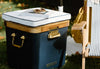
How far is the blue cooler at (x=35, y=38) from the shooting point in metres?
3.19

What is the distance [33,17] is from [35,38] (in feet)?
0.90

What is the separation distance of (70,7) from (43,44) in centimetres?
277

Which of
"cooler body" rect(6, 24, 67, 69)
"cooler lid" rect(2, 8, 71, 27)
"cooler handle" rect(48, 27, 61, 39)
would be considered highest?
→ "cooler lid" rect(2, 8, 71, 27)

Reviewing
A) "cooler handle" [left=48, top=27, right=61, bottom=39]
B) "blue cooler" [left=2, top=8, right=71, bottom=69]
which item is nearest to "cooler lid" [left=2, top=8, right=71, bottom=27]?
"blue cooler" [left=2, top=8, right=71, bottom=69]

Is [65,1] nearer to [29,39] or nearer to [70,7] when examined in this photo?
[70,7]

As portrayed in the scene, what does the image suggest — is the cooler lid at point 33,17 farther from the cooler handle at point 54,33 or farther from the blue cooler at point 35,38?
the cooler handle at point 54,33

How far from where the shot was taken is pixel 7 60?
3799 millimetres

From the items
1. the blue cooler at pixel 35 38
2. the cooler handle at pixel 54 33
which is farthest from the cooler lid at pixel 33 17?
the cooler handle at pixel 54 33

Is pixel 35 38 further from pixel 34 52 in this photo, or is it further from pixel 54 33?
pixel 54 33

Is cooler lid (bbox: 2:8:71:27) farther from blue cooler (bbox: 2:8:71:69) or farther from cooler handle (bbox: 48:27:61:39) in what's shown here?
cooler handle (bbox: 48:27:61:39)

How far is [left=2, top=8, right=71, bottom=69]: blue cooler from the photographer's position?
10.5ft

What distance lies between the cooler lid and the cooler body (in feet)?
0.46

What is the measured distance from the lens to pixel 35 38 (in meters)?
3.18

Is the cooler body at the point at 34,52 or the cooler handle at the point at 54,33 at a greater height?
the cooler handle at the point at 54,33
